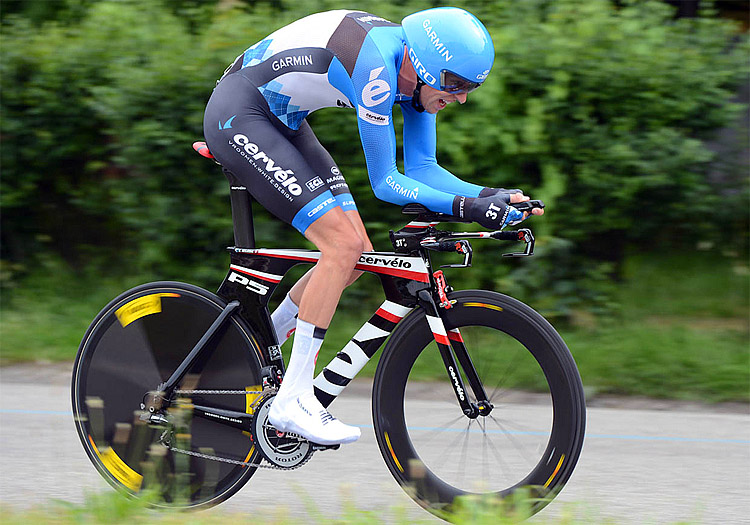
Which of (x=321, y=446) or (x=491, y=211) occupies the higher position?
(x=491, y=211)

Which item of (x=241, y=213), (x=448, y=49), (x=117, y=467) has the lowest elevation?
(x=117, y=467)

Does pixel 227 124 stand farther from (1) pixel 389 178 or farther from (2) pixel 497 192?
(2) pixel 497 192

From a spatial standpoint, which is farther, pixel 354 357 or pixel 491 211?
pixel 354 357

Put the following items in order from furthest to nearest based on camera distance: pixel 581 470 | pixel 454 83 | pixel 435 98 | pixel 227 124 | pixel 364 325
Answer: pixel 581 470
pixel 364 325
pixel 227 124
pixel 435 98
pixel 454 83

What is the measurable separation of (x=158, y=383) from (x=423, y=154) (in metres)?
1.43

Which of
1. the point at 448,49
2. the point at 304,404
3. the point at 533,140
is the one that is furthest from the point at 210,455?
the point at 533,140

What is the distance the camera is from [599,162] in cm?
658

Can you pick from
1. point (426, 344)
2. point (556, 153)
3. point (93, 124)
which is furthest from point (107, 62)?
point (426, 344)

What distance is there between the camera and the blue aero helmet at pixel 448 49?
3469 millimetres

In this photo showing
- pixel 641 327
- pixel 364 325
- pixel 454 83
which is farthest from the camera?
pixel 641 327

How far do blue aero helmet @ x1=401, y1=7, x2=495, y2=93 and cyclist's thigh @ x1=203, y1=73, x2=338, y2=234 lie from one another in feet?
1.92

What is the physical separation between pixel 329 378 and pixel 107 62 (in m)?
4.38

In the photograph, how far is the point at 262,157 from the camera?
12.2 feet

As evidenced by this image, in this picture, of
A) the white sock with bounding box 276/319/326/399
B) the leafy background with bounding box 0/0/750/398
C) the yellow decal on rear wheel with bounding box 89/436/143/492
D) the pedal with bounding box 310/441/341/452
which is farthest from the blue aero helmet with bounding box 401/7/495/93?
the leafy background with bounding box 0/0/750/398
